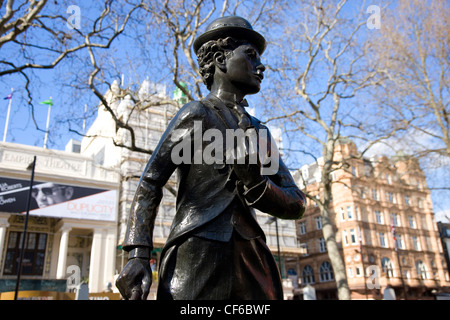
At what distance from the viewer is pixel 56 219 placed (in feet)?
82.0

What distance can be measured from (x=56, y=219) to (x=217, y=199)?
25.7 m

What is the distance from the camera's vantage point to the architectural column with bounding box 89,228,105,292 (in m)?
23.0

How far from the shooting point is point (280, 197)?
182 cm

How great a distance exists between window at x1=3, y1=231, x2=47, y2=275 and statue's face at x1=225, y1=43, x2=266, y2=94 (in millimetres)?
24541

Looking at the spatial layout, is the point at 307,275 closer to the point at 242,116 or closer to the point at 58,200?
the point at 58,200

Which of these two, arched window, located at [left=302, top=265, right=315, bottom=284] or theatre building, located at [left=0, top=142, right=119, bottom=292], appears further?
arched window, located at [left=302, top=265, right=315, bottom=284]

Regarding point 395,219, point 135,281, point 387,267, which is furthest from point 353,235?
point 135,281

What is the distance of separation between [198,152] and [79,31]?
10.8 meters

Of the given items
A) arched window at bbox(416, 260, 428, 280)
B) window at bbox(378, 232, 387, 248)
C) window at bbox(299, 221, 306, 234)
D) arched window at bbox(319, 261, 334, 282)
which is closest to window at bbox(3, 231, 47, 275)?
arched window at bbox(319, 261, 334, 282)

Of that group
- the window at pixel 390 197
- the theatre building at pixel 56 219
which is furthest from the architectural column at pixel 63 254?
the window at pixel 390 197

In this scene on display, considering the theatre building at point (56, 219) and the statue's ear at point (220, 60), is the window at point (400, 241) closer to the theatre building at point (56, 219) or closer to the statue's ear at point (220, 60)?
the theatre building at point (56, 219)

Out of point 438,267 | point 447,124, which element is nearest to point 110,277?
point 447,124

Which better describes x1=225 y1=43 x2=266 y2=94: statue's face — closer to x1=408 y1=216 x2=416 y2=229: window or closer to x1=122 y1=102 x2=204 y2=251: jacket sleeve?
x1=122 y1=102 x2=204 y2=251: jacket sleeve
